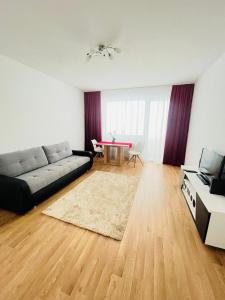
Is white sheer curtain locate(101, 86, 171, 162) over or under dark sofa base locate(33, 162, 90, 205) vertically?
over

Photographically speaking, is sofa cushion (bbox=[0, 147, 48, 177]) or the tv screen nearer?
the tv screen

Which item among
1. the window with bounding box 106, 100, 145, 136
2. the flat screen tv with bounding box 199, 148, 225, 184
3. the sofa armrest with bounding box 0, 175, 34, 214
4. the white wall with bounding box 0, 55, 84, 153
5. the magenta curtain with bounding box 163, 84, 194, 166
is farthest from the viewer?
the window with bounding box 106, 100, 145, 136

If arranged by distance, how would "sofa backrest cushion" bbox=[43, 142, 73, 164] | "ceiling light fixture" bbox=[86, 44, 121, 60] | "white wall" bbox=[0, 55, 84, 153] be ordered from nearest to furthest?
1. "ceiling light fixture" bbox=[86, 44, 121, 60]
2. "white wall" bbox=[0, 55, 84, 153]
3. "sofa backrest cushion" bbox=[43, 142, 73, 164]

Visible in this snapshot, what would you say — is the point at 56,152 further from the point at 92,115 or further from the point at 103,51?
the point at 103,51

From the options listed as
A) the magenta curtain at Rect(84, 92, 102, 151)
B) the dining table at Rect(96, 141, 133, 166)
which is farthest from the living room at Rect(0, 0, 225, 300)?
the magenta curtain at Rect(84, 92, 102, 151)

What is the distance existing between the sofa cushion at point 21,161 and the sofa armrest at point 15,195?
326mm

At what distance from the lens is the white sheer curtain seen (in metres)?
4.52

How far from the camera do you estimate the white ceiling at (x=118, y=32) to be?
56.0 inches

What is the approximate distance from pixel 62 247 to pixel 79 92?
472 cm

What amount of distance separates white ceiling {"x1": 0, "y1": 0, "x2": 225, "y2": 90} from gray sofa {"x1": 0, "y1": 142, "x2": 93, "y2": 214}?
1911 millimetres

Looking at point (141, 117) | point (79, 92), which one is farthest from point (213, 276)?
point (79, 92)

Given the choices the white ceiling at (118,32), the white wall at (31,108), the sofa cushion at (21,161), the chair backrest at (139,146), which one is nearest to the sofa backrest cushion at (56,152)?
the sofa cushion at (21,161)

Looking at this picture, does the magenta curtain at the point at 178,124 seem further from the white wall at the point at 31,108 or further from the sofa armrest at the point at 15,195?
the sofa armrest at the point at 15,195

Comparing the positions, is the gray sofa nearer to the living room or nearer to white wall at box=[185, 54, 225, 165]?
the living room
